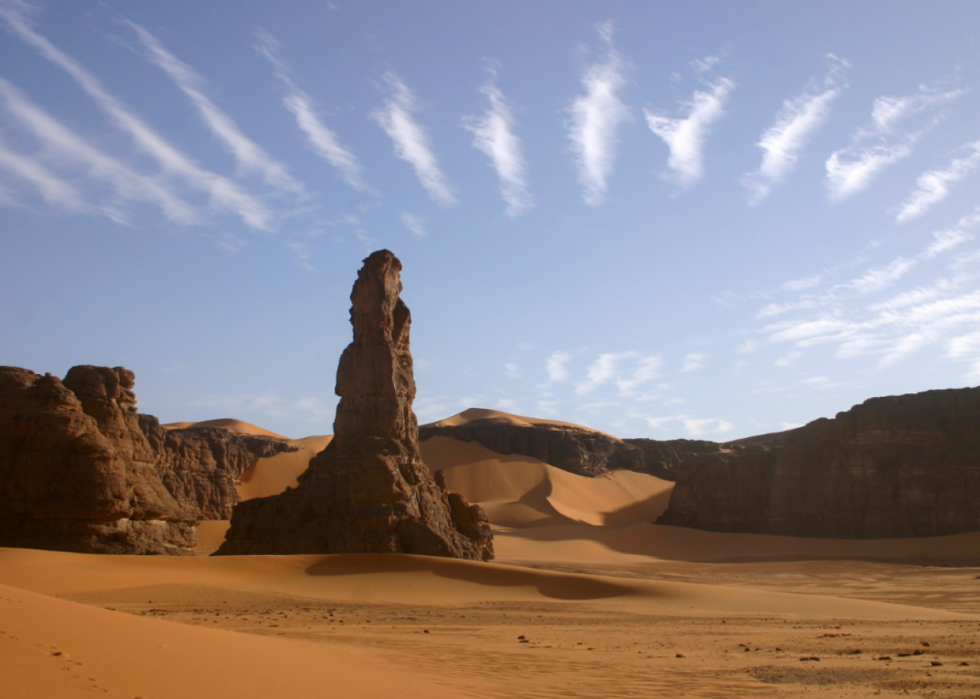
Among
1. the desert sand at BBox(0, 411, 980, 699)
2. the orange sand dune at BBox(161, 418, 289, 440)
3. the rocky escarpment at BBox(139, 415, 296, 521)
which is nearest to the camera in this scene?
the desert sand at BBox(0, 411, 980, 699)

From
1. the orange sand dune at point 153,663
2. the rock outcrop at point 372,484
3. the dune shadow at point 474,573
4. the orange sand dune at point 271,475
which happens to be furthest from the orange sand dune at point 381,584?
the orange sand dune at point 271,475

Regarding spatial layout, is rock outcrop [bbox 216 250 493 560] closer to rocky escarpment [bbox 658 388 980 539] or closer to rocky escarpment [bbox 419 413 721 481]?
rocky escarpment [bbox 658 388 980 539]

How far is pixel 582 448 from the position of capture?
7269 cm

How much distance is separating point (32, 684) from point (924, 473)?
41181 mm

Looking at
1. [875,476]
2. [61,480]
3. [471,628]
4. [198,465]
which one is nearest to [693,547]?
[875,476]

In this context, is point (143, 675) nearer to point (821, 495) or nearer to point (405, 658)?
point (405, 658)

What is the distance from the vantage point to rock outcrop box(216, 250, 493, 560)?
22438 mm

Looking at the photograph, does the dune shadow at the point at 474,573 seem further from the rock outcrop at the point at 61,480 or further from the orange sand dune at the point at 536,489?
the orange sand dune at the point at 536,489

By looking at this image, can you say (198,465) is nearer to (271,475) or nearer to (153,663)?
(271,475)

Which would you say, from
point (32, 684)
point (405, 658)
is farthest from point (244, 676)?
point (405, 658)

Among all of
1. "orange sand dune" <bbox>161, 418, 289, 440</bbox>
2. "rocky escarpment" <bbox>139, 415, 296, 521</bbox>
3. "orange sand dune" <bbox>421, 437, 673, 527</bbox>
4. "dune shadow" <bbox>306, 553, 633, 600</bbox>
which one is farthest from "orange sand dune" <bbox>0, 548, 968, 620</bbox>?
"orange sand dune" <bbox>161, 418, 289, 440</bbox>

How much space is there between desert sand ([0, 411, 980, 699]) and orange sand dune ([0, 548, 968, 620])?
2.7 inches

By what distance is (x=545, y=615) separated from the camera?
1553 cm

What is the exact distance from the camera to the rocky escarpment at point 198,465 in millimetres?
37969
